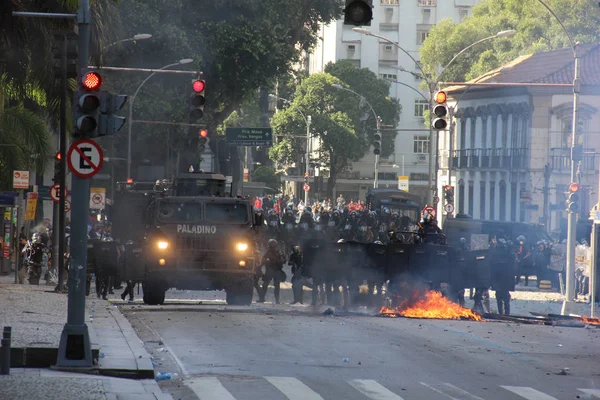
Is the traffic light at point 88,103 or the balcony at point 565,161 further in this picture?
the balcony at point 565,161

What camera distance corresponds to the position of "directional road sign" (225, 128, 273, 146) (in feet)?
185

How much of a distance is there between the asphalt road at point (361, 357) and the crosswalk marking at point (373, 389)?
0.04 feet

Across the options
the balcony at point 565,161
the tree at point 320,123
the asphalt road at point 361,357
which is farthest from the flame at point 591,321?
the tree at point 320,123

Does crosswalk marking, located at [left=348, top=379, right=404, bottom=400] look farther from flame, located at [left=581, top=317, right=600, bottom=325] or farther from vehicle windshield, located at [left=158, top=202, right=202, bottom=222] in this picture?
vehicle windshield, located at [left=158, top=202, right=202, bottom=222]

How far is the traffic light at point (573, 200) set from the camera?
28.3 meters

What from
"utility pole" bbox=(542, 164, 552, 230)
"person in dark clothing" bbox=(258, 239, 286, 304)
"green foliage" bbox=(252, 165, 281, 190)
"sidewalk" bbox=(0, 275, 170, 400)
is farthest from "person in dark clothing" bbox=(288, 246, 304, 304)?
"green foliage" bbox=(252, 165, 281, 190)

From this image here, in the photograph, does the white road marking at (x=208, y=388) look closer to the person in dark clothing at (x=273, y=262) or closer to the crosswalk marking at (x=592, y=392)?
the crosswalk marking at (x=592, y=392)

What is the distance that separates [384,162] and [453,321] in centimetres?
8321

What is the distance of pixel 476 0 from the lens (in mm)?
110125

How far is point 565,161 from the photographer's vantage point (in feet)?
189

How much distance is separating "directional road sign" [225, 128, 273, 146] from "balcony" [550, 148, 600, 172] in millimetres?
13799

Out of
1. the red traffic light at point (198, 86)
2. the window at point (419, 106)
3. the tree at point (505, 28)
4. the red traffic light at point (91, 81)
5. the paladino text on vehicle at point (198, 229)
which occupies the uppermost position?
the tree at point (505, 28)

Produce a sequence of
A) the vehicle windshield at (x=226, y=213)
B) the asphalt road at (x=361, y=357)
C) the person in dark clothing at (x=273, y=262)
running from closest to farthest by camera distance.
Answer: the asphalt road at (x=361, y=357)
the vehicle windshield at (x=226, y=213)
the person in dark clothing at (x=273, y=262)

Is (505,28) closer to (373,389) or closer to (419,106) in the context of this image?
(419,106)
